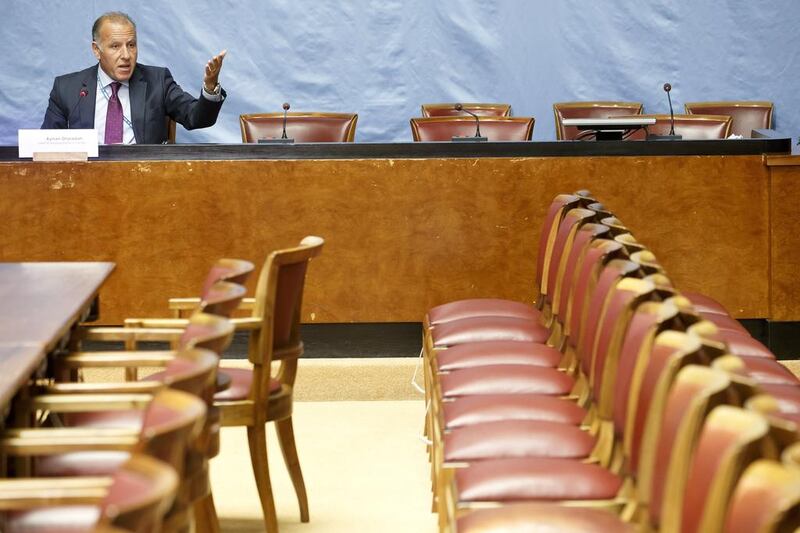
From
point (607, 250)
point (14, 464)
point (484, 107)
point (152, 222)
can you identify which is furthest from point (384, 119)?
point (14, 464)

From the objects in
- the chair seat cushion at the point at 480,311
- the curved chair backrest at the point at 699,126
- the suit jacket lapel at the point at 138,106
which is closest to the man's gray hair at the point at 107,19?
the suit jacket lapel at the point at 138,106

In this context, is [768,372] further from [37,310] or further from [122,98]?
[122,98]

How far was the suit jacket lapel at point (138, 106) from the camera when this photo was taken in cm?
548

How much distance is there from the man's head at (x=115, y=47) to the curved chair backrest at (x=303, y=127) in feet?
1.79

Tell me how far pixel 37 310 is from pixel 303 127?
287 cm

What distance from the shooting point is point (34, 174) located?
482cm

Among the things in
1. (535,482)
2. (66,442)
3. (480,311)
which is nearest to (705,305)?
(480,311)

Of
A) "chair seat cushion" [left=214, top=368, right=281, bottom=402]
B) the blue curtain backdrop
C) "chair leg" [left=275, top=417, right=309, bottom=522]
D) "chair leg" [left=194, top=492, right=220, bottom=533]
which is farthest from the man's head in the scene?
"chair leg" [left=194, top=492, right=220, bottom=533]

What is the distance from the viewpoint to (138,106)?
549 cm

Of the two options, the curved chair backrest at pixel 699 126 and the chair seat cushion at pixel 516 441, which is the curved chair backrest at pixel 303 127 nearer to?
the curved chair backrest at pixel 699 126

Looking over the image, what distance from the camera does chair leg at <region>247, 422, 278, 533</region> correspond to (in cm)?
330

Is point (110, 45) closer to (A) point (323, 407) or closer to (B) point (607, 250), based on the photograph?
(A) point (323, 407)

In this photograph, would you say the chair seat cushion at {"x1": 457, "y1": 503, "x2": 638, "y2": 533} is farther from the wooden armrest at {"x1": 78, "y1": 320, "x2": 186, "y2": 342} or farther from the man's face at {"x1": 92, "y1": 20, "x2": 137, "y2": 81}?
the man's face at {"x1": 92, "y1": 20, "x2": 137, "y2": 81}

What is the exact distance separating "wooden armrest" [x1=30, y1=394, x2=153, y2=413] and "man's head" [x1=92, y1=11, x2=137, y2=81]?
10.4ft
